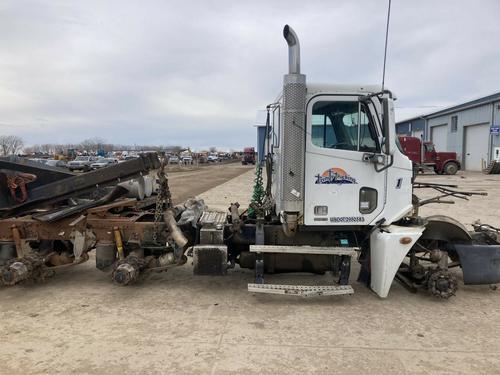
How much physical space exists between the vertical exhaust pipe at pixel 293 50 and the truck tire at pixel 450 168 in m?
29.2

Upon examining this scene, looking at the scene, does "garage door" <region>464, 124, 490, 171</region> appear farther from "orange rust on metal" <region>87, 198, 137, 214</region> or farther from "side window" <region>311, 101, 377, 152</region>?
"orange rust on metal" <region>87, 198, 137, 214</region>

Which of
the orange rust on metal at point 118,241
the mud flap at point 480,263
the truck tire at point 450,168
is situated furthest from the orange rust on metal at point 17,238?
the truck tire at point 450,168

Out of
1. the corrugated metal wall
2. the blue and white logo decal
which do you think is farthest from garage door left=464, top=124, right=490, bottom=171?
the blue and white logo decal

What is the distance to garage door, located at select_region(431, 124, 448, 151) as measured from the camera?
40.3 meters

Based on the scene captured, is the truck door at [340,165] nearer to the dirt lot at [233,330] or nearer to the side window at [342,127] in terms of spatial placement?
the side window at [342,127]

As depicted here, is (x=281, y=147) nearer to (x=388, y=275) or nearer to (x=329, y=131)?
(x=329, y=131)

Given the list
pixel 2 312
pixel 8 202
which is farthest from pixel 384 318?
pixel 8 202

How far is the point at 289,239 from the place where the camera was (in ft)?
18.2

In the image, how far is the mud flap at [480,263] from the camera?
539cm

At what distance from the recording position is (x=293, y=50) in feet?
15.7

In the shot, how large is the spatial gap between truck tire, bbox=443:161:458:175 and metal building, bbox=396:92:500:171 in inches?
136

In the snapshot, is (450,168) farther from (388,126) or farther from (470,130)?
(388,126)

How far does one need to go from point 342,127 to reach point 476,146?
34.3 m

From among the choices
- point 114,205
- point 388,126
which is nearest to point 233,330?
point 114,205
